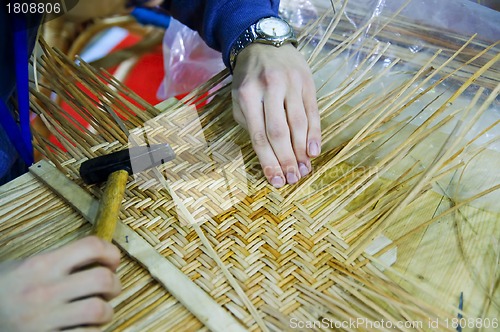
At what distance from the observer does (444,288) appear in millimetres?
741

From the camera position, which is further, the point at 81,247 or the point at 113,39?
the point at 113,39

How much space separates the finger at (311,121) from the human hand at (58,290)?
41 cm

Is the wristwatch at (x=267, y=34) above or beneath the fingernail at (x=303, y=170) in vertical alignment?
above

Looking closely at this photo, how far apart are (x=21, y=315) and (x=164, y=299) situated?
190mm

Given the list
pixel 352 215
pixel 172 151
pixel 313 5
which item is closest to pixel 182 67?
pixel 313 5

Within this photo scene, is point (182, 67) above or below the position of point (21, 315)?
below

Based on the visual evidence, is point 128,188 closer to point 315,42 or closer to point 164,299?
point 164,299

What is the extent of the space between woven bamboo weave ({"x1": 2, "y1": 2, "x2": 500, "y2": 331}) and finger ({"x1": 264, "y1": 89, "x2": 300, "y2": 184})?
0.03 m

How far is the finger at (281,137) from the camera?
815 mm

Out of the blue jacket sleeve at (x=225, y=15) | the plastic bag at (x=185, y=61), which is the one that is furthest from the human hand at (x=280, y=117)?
the plastic bag at (x=185, y=61)

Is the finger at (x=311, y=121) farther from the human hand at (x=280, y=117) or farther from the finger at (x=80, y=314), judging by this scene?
the finger at (x=80, y=314)

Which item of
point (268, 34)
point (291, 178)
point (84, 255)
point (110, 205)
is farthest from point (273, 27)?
point (84, 255)

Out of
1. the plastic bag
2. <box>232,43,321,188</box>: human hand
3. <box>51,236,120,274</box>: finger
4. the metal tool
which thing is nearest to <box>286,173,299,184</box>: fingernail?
<box>232,43,321,188</box>: human hand

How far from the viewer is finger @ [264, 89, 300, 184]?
32.1 inches
